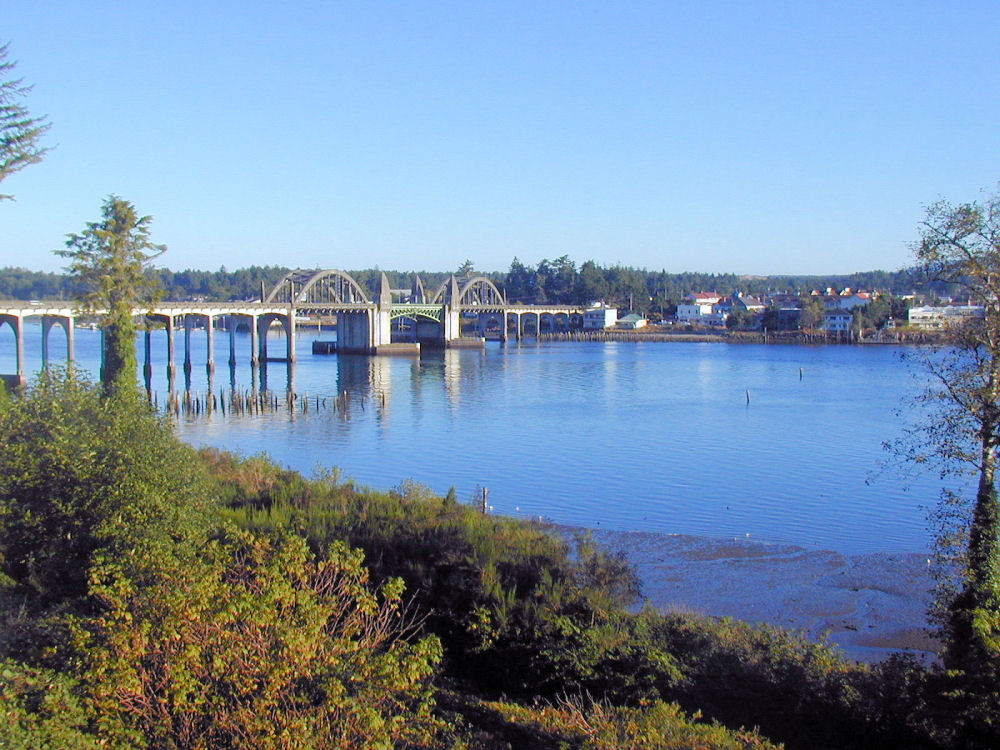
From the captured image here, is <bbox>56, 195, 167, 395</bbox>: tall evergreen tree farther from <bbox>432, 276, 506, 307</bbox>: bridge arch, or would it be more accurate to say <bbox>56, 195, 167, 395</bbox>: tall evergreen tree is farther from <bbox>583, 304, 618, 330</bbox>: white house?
<bbox>583, 304, 618, 330</bbox>: white house

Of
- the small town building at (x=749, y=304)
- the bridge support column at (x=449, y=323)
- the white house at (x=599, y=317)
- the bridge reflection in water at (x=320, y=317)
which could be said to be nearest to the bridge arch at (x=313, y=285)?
the bridge reflection in water at (x=320, y=317)

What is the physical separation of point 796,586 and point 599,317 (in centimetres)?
11800

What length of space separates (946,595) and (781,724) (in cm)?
377

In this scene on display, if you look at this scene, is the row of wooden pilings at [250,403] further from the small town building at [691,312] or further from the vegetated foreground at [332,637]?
the small town building at [691,312]

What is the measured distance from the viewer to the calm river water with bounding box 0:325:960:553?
80.8 ft

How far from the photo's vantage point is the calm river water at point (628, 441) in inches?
969

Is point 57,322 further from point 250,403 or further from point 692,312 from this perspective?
point 692,312

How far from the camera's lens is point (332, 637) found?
8.70 meters

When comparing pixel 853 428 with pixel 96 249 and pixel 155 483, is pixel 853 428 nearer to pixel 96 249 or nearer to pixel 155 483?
pixel 96 249

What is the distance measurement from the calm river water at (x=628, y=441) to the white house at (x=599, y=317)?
59764 millimetres

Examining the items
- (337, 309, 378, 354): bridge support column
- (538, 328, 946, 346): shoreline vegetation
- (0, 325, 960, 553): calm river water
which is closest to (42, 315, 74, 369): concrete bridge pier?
(0, 325, 960, 553): calm river water

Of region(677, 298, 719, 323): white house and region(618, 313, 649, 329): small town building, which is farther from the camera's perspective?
region(677, 298, 719, 323): white house

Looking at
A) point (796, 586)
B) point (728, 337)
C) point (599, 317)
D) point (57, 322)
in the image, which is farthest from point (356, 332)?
Answer: point (796, 586)

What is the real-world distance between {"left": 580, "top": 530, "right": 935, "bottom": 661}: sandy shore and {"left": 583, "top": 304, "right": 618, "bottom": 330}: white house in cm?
11383
